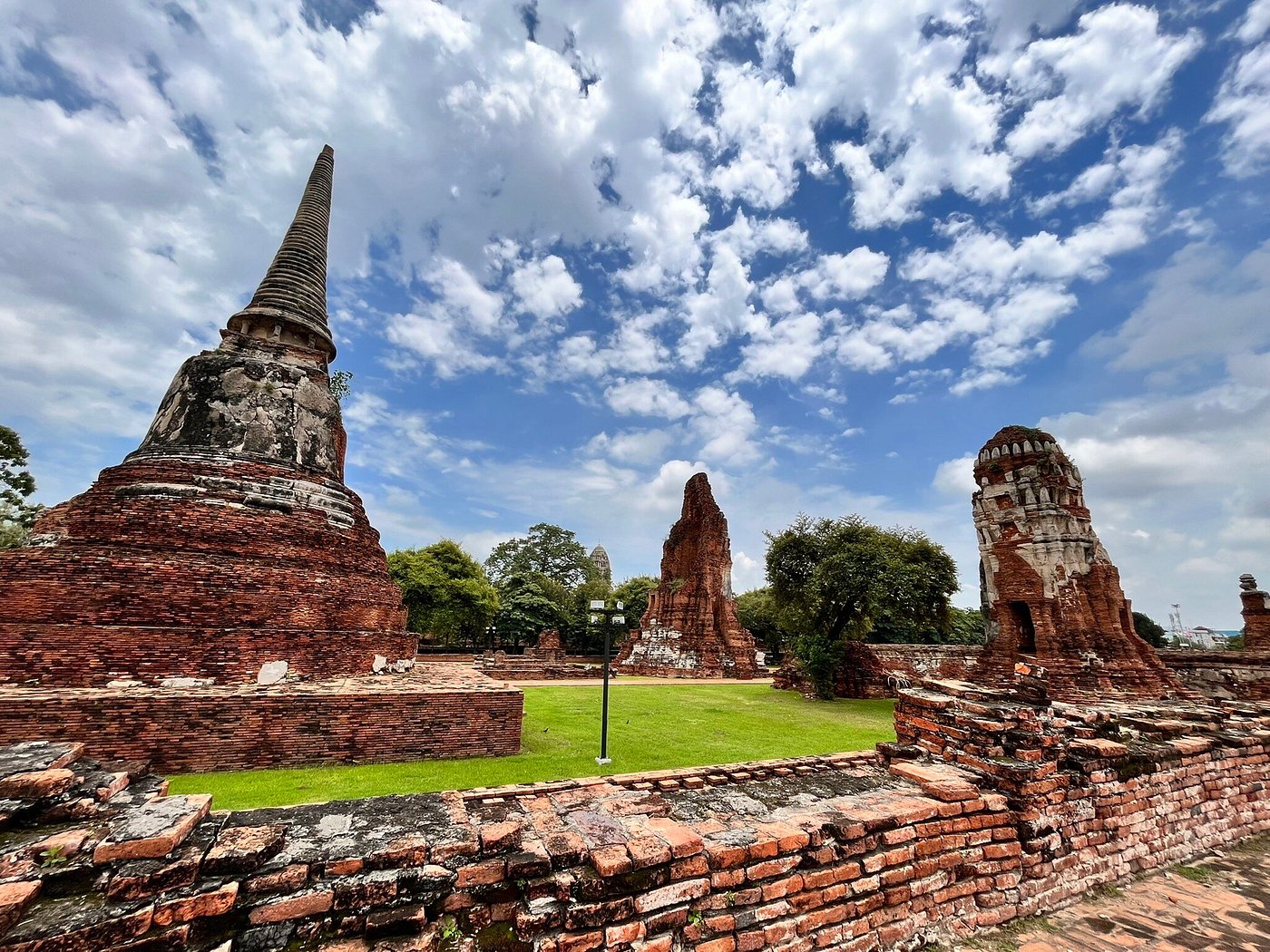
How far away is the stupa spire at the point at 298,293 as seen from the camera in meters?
13.5

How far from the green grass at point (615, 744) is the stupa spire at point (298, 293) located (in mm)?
10804

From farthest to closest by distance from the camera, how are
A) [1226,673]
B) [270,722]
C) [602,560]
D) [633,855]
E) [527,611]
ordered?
[602,560] < [527,611] < [1226,673] < [270,722] < [633,855]

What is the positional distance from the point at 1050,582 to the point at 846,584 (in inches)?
212

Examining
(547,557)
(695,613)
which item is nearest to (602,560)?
(547,557)

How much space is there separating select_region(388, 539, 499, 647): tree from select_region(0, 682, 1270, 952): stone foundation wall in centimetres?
2920

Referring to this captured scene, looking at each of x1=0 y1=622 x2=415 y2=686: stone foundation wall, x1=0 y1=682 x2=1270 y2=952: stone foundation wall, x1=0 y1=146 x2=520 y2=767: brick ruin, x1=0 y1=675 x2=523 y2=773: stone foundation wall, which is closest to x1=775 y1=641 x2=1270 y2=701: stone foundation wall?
x1=0 y1=682 x2=1270 y2=952: stone foundation wall

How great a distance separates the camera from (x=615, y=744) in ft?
29.2

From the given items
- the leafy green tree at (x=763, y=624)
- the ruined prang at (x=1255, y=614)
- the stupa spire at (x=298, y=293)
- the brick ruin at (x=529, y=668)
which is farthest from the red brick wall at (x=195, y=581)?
the leafy green tree at (x=763, y=624)

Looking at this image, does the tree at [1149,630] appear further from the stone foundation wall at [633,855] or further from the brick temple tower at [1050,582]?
the stone foundation wall at [633,855]

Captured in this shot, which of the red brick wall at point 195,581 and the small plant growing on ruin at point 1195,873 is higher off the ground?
the red brick wall at point 195,581

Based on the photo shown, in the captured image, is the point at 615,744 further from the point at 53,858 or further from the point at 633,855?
the point at 53,858

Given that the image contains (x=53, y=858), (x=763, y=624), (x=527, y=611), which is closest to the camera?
(x=53, y=858)

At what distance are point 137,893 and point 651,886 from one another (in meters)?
2.03

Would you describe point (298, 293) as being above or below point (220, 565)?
above
